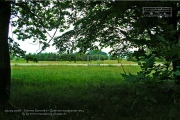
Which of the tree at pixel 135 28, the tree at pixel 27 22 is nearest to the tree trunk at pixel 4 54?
the tree at pixel 27 22

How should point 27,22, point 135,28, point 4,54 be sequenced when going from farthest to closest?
1. point 27,22
2. point 4,54
3. point 135,28

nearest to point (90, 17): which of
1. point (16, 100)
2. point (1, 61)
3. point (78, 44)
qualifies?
point (78, 44)

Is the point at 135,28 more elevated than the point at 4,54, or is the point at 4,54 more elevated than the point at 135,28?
the point at 135,28

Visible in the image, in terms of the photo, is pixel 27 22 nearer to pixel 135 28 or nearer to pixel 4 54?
pixel 4 54

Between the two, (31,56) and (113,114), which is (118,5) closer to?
(113,114)

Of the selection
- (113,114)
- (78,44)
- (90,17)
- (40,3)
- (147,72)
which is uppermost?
(40,3)

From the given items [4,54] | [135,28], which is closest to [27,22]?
[4,54]

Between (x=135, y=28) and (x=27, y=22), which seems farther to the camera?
→ (x=27, y=22)

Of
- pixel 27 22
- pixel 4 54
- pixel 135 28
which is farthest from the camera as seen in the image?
pixel 27 22

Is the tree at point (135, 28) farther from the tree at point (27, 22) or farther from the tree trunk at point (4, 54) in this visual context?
the tree trunk at point (4, 54)

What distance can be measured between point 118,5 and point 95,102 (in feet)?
10.5

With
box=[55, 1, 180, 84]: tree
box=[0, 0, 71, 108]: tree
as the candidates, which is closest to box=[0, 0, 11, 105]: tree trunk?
box=[0, 0, 71, 108]: tree

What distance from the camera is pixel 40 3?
242 inches

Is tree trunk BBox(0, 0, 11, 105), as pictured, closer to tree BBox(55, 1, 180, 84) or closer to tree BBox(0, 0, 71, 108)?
tree BBox(0, 0, 71, 108)
